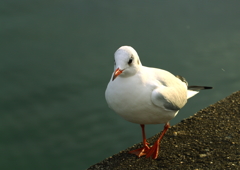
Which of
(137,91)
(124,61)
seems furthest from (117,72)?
(137,91)

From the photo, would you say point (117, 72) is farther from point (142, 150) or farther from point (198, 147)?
point (198, 147)

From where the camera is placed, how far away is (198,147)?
13.3 ft

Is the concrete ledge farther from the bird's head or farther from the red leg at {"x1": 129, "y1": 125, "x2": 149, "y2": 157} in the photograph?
the bird's head

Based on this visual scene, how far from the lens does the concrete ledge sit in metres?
3.80

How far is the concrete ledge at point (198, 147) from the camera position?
3.80m

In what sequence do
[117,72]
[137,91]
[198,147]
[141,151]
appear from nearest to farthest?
[117,72] < [137,91] < [198,147] < [141,151]

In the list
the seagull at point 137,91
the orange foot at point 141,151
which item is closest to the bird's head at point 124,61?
the seagull at point 137,91

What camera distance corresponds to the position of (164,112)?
3746mm

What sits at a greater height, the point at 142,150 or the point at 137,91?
the point at 137,91

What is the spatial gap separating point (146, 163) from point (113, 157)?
430 mm

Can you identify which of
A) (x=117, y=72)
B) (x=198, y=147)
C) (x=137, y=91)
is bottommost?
(x=198, y=147)

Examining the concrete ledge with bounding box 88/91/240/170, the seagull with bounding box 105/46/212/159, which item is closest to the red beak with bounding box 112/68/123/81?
the seagull with bounding box 105/46/212/159

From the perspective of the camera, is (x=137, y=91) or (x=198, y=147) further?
(x=198, y=147)

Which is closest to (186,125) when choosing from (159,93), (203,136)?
(203,136)
